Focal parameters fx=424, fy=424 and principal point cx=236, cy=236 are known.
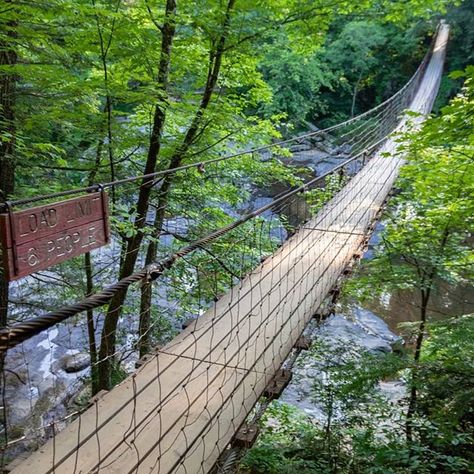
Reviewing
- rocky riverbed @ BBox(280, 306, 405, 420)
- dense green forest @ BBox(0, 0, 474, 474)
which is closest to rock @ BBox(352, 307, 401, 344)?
rocky riverbed @ BBox(280, 306, 405, 420)

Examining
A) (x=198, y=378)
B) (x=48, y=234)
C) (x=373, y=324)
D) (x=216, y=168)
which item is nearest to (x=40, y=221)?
(x=48, y=234)

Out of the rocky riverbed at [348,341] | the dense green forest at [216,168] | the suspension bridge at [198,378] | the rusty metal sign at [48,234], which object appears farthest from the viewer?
the rocky riverbed at [348,341]

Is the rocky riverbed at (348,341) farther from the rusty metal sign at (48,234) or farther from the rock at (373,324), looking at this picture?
the rusty metal sign at (48,234)

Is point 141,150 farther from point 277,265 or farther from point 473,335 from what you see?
point 473,335

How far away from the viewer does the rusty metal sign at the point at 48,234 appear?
37.2 inches

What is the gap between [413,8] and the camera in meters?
2.65

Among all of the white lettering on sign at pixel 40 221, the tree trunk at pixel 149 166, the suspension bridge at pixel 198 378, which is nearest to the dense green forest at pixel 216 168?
the tree trunk at pixel 149 166

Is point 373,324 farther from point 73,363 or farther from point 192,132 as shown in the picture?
point 192,132

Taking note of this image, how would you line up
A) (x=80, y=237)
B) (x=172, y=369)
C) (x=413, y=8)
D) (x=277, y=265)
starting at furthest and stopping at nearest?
(x=413, y=8) → (x=277, y=265) → (x=172, y=369) → (x=80, y=237)

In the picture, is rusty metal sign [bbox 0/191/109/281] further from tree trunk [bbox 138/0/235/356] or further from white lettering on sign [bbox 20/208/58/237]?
tree trunk [bbox 138/0/235/356]

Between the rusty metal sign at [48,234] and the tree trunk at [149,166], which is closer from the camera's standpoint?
the rusty metal sign at [48,234]

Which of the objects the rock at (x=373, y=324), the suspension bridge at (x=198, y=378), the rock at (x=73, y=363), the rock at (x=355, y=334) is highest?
the suspension bridge at (x=198, y=378)

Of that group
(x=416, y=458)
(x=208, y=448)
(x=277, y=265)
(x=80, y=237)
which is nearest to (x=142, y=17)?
(x=277, y=265)

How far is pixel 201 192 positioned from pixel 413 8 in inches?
72.8
